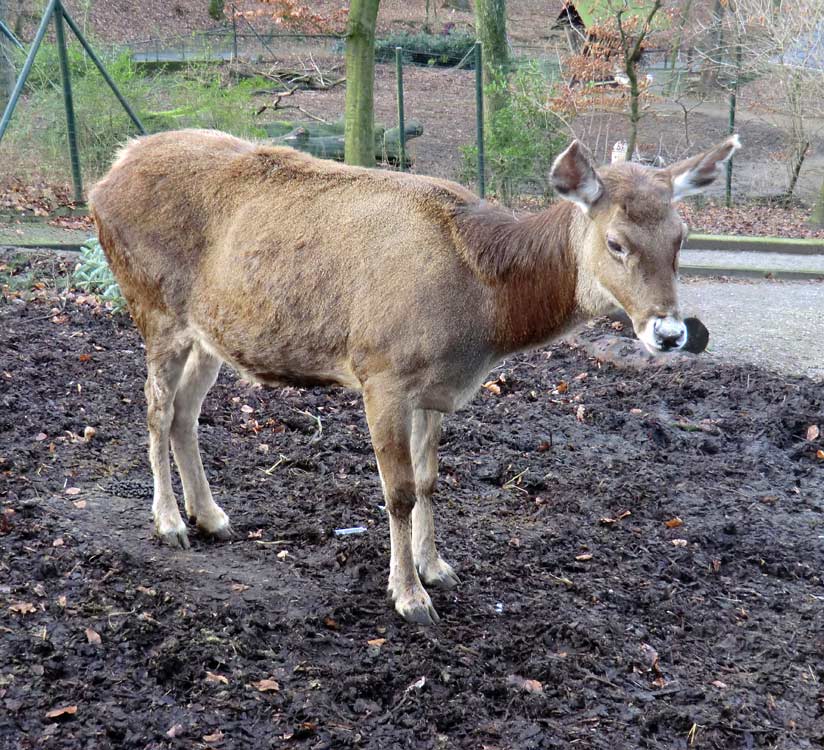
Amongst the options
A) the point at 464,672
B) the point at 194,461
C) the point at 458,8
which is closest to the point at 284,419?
the point at 194,461

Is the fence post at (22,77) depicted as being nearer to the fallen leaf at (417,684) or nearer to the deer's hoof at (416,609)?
the deer's hoof at (416,609)

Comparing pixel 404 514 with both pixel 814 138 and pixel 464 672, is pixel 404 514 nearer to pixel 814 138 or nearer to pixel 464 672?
pixel 464 672

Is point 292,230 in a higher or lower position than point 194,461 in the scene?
higher

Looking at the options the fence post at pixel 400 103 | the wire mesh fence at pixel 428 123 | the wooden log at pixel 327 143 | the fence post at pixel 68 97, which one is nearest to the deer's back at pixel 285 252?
the wire mesh fence at pixel 428 123

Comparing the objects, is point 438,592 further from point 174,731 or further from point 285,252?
point 285,252

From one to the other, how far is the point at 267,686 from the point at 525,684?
3.56 feet

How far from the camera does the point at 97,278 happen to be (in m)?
9.06

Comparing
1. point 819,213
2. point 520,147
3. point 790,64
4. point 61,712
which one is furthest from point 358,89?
point 61,712

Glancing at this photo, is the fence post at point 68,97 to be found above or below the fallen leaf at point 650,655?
above

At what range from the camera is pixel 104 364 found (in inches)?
296

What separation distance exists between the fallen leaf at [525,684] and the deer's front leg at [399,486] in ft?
1.82

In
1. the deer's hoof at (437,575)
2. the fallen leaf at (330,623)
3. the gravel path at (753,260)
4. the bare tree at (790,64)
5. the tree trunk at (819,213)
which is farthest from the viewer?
the tree trunk at (819,213)

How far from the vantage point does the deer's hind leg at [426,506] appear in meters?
5.01

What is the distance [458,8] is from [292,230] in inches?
1477
